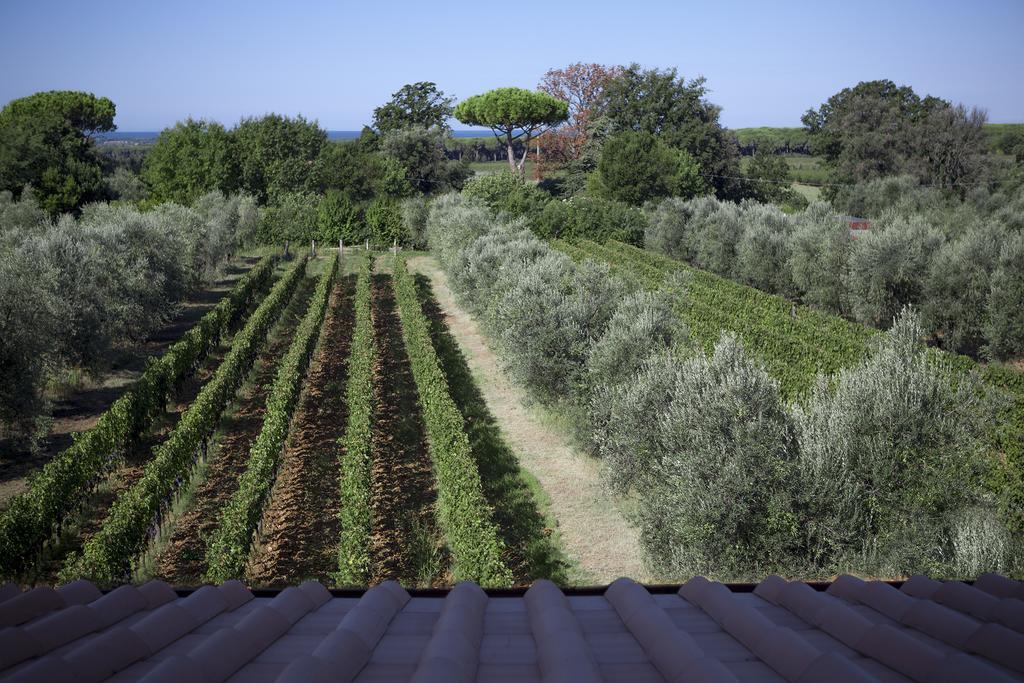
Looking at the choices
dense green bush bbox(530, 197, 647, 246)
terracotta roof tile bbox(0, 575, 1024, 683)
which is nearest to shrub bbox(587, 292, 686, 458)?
terracotta roof tile bbox(0, 575, 1024, 683)

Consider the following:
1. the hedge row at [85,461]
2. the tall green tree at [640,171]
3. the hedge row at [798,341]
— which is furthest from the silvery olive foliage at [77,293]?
the tall green tree at [640,171]

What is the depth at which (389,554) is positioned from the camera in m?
13.9

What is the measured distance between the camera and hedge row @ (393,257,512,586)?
40.7ft

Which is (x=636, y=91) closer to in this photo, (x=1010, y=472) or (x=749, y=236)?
(x=749, y=236)

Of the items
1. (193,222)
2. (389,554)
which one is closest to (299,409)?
(389,554)

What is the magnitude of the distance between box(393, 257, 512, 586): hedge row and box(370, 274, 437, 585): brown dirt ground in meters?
0.33

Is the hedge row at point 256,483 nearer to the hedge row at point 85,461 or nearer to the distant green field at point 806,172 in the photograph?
the hedge row at point 85,461

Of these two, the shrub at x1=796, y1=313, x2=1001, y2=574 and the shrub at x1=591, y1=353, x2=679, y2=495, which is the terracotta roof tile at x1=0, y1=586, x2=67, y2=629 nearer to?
the shrub at x1=796, y1=313, x2=1001, y2=574

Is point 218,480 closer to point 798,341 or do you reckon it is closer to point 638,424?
point 638,424

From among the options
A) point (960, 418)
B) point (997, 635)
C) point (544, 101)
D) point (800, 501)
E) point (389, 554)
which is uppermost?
point (544, 101)

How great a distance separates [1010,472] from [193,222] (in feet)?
132

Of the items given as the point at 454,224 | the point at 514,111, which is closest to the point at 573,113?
the point at 514,111

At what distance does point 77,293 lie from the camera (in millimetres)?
22953

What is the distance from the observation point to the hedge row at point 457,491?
1239 cm
